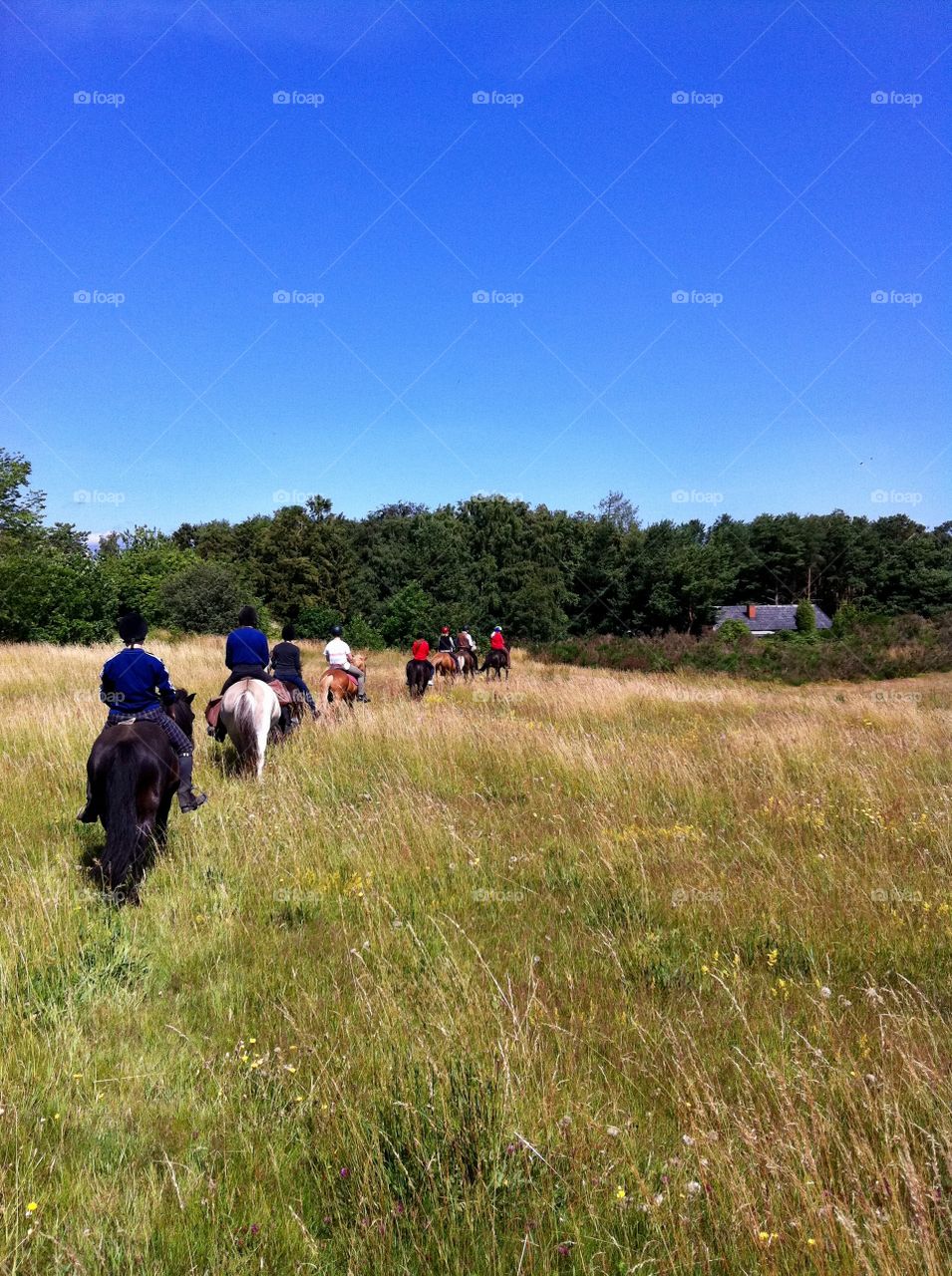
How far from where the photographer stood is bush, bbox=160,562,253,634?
1344 inches

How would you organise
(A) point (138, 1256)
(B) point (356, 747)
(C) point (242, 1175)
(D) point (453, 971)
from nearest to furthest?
(A) point (138, 1256) → (C) point (242, 1175) → (D) point (453, 971) → (B) point (356, 747)

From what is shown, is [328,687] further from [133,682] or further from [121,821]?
[121,821]

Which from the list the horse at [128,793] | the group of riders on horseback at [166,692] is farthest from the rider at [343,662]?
the horse at [128,793]

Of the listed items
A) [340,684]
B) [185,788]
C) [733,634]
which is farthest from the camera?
[733,634]

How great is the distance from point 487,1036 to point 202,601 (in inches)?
1349

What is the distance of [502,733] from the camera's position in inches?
369

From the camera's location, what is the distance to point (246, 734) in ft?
26.4

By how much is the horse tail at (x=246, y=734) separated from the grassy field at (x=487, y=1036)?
1.07 meters

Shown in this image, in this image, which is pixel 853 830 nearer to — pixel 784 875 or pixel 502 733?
Result: pixel 784 875

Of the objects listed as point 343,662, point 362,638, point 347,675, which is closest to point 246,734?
point 347,675

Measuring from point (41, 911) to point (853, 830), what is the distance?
617 cm

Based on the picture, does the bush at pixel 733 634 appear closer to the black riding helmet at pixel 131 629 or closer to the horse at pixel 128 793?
the black riding helmet at pixel 131 629

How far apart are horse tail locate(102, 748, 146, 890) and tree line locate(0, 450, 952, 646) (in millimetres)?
26058

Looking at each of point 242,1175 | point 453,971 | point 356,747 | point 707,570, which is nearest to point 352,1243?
point 242,1175
